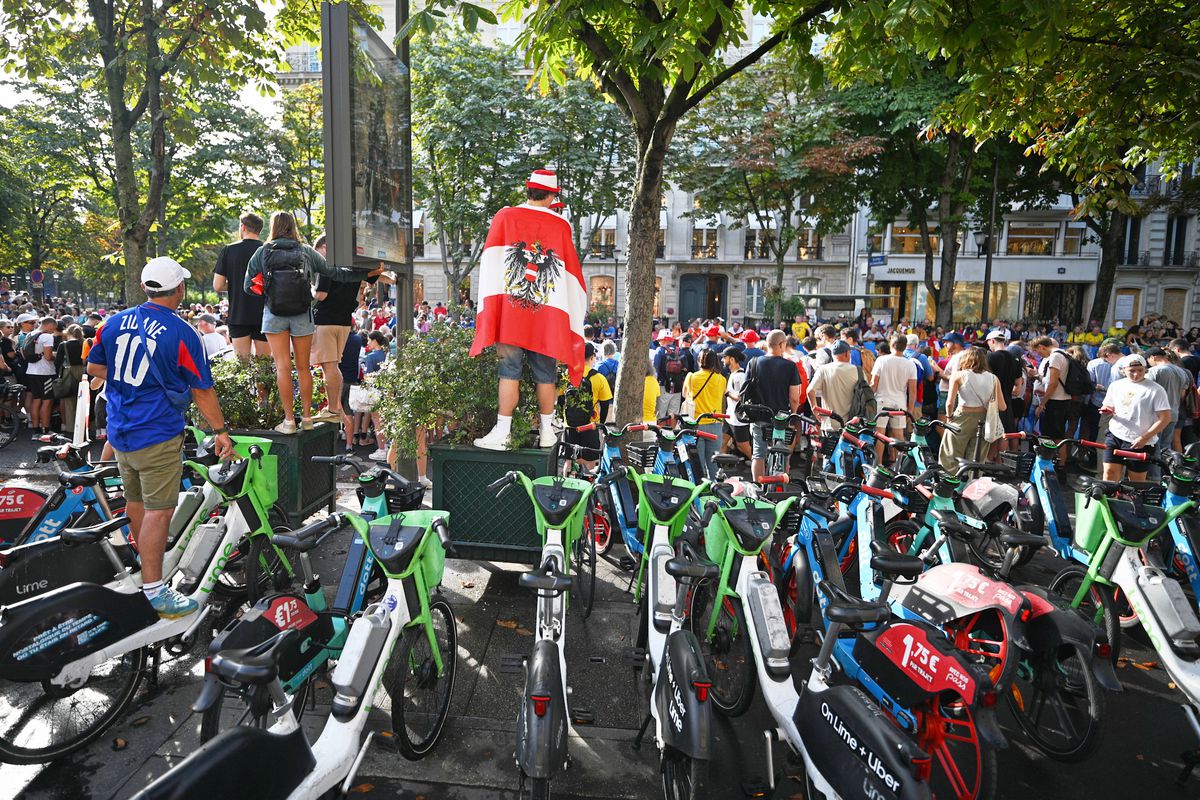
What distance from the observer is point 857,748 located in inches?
108

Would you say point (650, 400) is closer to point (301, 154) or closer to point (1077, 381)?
point (1077, 381)

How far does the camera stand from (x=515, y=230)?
5.46 m

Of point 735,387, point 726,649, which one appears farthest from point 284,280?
point 735,387

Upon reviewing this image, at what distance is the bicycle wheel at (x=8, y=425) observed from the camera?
10.8 metres

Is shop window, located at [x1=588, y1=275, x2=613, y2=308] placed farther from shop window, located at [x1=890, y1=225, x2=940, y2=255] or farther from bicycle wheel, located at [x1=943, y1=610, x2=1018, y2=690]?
bicycle wheel, located at [x1=943, y1=610, x2=1018, y2=690]

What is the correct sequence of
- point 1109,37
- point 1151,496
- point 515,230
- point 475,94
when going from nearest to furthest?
point 515,230
point 1151,496
point 1109,37
point 475,94

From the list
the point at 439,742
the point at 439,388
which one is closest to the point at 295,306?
the point at 439,388

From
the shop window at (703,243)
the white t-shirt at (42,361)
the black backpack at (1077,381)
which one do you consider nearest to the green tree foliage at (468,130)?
the white t-shirt at (42,361)

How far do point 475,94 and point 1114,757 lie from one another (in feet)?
73.3

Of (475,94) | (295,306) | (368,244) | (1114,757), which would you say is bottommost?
(1114,757)

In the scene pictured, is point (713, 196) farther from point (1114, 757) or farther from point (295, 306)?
point (1114, 757)

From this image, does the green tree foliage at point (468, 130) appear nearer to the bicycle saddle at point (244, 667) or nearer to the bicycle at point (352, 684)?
the bicycle at point (352, 684)

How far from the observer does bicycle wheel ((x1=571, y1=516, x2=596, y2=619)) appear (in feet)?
17.7

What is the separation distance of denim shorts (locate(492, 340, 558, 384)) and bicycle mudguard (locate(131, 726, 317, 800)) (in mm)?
3083
